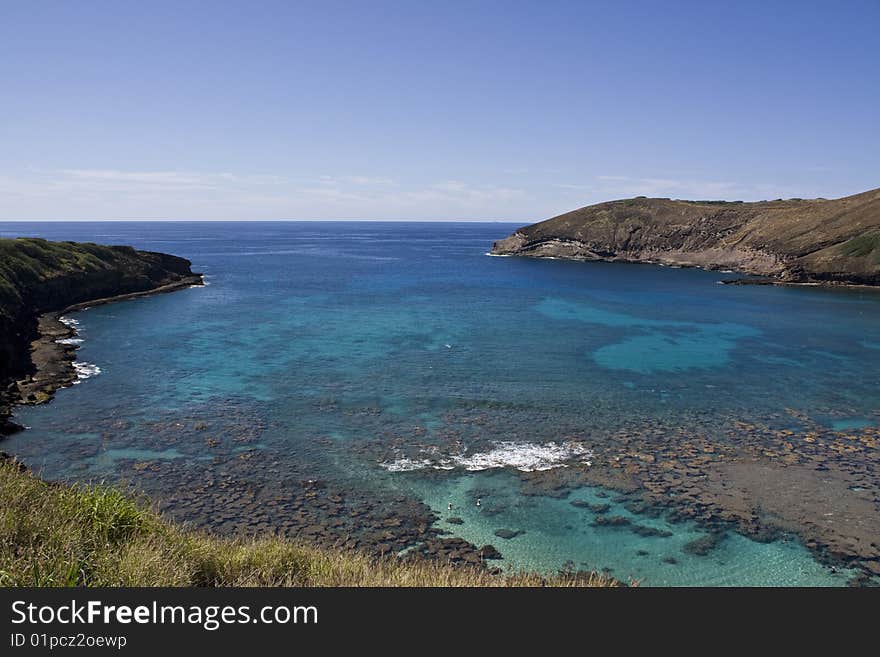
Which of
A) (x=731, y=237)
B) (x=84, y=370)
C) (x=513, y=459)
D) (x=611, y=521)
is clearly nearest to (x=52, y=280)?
(x=84, y=370)

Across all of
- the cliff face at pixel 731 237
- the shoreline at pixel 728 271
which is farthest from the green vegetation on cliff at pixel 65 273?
the cliff face at pixel 731 237

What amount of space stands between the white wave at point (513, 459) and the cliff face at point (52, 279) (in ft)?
96.3

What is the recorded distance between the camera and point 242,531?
794 inches

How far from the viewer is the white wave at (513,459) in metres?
26.0

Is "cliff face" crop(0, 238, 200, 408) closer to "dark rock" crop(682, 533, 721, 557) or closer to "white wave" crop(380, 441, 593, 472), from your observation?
"white wave" crop(380, 441, 593, 472)

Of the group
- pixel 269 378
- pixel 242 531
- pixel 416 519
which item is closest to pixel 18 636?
pixel 242 531

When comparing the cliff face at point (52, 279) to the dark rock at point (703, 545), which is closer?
the dark rock at point (703, 545)

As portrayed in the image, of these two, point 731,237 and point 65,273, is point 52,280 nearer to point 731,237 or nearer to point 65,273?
point 65,273

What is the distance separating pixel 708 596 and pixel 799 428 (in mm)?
27255

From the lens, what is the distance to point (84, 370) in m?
41.1

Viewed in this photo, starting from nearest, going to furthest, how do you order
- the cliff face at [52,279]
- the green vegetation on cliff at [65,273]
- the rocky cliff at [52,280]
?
the rocky cliff at [52,280]
the cliff face at [52,279]
the green vegetation on cliff at [65,273]

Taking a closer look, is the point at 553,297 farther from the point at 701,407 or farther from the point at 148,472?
the point at 148,472

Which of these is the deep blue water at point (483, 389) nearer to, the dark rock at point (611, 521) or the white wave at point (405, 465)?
the white wave at point (405, 465)

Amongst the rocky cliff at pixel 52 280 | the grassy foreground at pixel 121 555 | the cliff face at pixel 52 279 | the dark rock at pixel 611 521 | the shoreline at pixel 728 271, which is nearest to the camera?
the grassy foreground at pixel 121 555
